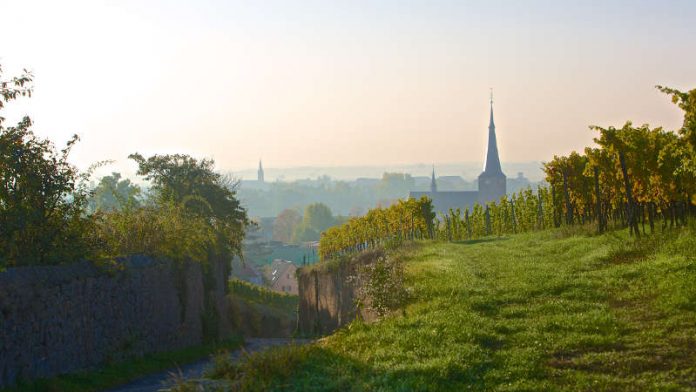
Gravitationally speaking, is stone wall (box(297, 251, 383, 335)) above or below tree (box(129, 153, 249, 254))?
below

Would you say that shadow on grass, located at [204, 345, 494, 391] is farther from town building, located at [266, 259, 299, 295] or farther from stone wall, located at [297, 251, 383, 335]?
town building, located at [266, 259, 299, 295]

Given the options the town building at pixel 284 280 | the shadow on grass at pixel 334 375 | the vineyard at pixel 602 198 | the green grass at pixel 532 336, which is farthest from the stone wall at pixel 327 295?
the town building at pixel 284 280

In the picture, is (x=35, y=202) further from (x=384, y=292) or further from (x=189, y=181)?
(x=189, y=181)

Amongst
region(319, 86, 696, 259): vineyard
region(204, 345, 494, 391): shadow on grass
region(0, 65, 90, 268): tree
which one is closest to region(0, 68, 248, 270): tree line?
region(0, 65, 90, 268): tree

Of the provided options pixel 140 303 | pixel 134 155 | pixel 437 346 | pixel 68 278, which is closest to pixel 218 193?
pixel 134 155

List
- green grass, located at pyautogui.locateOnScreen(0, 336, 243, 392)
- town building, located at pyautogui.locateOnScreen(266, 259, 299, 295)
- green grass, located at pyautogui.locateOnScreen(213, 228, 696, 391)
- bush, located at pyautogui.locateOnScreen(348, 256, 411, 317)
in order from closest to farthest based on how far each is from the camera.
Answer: green grass, located at pyautogui.locateOnScreen(213, 228, 696, 391) < green grass, located at pyautogui.locateOnScreen(0, 336, 243, 392) < bush, located at pyautogui.locateOnScreen(348, 256, 411, 317) < town building, located at pyautogui.locateOnScreen(266, 259, 299, 295)

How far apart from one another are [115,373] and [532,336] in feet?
36.2

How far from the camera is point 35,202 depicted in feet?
70.4

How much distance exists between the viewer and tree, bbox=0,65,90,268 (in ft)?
66.2

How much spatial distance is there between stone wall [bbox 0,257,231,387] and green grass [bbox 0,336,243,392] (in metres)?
0.26

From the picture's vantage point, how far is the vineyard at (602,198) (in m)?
28.0

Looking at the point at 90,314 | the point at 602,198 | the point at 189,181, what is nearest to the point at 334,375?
the point at 90,314

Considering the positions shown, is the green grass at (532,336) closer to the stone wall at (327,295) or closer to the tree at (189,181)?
the stone wall at (327,295)

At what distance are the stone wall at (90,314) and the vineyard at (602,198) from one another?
15.1 metres
